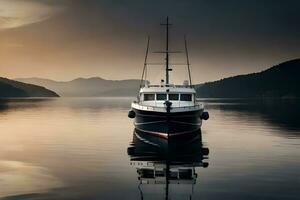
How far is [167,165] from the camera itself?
3147cm

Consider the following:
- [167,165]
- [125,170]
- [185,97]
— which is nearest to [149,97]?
[185,97]

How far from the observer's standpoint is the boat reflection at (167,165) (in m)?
23.8

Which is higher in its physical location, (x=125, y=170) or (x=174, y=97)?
(x=174, y=97)

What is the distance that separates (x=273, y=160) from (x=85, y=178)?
A: 48.6 ft

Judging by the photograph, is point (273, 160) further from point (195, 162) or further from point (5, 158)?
point (5, 158)

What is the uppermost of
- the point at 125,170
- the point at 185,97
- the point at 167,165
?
the point at 185,97

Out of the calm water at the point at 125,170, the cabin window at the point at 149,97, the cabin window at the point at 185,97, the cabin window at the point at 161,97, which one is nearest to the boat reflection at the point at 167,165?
the calm water at the point at 125,170

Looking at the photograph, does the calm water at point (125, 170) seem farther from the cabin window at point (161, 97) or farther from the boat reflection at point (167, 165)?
the cabin window at point (161, 97)

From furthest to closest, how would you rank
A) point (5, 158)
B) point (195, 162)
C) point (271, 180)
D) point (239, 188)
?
point (5, 158) < point (195, 162) < point (271, 180) < point (239, 188)

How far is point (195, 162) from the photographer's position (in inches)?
1305

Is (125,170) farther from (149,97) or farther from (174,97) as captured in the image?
(149,97)

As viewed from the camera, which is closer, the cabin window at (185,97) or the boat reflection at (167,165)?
the boat reflection at (167,165)

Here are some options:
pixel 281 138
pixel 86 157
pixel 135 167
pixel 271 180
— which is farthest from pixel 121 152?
pixel 281 138

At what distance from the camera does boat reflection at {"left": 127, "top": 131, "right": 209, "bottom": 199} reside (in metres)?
23.8
